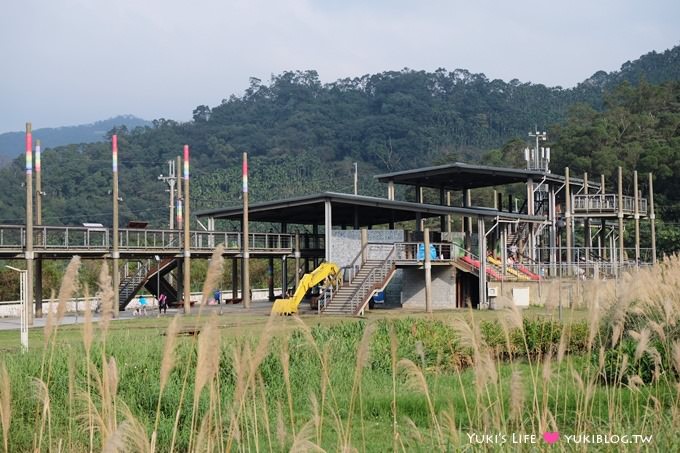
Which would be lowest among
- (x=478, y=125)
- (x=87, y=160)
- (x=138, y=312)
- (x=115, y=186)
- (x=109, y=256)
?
(x=138, y=312)

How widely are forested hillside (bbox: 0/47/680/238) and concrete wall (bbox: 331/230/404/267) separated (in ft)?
100

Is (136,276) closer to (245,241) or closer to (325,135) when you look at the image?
(245,241)

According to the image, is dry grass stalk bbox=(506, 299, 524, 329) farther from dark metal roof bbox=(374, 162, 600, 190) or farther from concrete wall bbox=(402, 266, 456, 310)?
dark metal roof bbox=(374, 162, 600, 190)

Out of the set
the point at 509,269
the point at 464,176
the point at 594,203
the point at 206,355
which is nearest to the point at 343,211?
the point at 464,176

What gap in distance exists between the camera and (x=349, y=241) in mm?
34875

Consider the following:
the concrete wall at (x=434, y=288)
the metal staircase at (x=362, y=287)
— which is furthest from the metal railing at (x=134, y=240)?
the concrete wall at (x=434, y=288)

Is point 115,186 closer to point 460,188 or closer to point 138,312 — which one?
point 138,312

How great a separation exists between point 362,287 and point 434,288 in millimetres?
4120

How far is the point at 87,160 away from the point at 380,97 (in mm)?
56499

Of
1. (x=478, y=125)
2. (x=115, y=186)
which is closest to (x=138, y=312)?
(x=115, y=186)

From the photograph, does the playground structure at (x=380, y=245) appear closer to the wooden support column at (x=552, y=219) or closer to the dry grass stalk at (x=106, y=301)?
the wooden support column at (x=552, y=219)

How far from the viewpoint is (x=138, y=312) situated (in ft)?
108

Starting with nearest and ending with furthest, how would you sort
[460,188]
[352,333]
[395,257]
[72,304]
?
[352,333]
[395,257]
[72,304]
[460,188]

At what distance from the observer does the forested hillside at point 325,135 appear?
78625 mm
